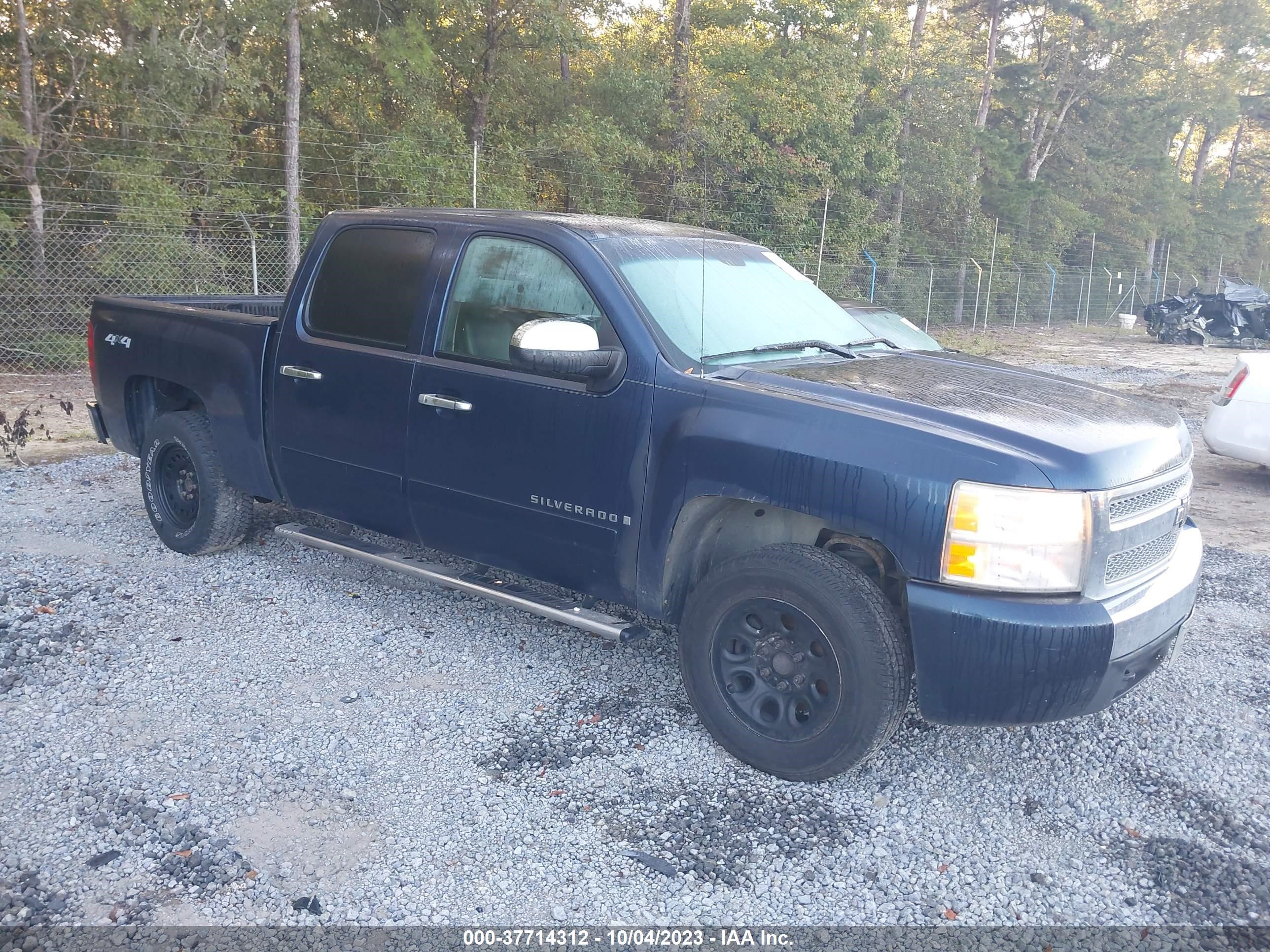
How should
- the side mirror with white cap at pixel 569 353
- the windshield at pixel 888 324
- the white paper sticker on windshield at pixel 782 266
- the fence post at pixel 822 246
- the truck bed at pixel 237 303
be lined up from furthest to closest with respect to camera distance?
the fence post at pixel 822 246
the windshield at pixel 888 324
the truck bed at pixel 237 303
the white paper sticker on windshield at pixel 782 266
the side mirror with white cap at pixel 569 353

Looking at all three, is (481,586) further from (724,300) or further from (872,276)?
(872,276)

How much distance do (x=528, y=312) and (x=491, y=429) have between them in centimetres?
50

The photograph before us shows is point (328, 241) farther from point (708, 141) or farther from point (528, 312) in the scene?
point (708, 141)

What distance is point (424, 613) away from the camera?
5.04m

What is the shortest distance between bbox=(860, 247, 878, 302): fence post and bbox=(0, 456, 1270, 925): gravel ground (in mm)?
18539

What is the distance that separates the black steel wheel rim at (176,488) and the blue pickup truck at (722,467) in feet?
1.32

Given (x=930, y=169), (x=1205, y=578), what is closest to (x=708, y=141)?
(x=930, y=169)

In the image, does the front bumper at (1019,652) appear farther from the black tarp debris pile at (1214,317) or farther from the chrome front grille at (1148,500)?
the black tarp debris pile at (1214,317)

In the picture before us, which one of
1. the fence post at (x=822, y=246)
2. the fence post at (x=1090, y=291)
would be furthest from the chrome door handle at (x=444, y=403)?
the fence post at (x=1090, y=291)

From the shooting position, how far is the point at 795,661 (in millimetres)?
3473

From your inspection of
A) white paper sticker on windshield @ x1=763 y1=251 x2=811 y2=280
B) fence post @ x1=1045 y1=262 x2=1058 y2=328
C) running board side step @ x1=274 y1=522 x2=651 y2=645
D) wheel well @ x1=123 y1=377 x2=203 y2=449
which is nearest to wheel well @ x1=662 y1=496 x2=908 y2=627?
running board side step @ x1=274 y1=522 x2=651 y2=645

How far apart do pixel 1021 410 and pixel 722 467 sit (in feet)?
3.53

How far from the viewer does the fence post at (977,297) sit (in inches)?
A: 1140

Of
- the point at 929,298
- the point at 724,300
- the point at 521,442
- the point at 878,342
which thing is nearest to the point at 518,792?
the point at 521,442
